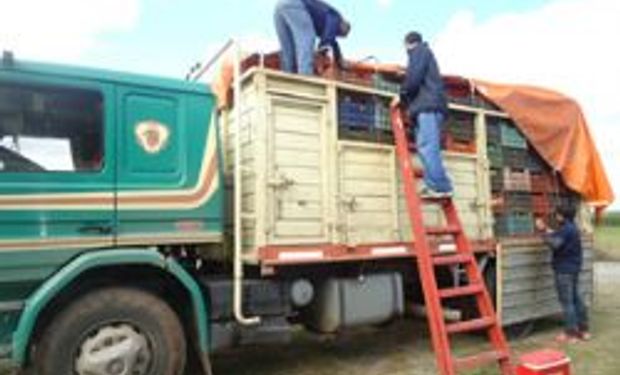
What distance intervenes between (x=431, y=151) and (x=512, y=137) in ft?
7.16

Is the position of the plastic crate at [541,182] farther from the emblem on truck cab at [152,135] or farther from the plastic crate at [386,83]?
the emblem on truck cab at [152,135]

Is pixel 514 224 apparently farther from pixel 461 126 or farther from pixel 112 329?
pixel 112 329

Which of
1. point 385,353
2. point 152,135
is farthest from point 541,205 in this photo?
point 152,135

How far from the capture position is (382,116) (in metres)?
7.66

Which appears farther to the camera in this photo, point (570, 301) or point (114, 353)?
point (570, 301)

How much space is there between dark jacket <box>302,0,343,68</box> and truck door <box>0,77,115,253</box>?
2.56 metres

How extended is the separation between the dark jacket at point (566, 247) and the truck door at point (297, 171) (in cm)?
329

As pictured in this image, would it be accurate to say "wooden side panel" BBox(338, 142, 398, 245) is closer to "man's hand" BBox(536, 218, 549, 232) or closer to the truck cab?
the truck cab

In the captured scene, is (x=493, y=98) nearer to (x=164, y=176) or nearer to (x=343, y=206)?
(x=343, y=206)

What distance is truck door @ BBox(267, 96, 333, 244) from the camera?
21.9 feet

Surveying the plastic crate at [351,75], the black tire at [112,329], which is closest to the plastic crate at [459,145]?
the plastic crate at [351,75]

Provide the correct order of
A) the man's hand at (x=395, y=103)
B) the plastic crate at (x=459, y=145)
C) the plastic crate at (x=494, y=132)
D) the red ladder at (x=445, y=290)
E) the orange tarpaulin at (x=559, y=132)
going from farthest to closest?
the orange tarpaulin at (x=559, y=132) < the plastic crate at (x=494, y=132) < the plastic crate at (x=459, y=145) < the man's hand at (x=395, y=103) < the red ladder at (x=445, y=290)

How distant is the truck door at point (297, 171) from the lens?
6.67m

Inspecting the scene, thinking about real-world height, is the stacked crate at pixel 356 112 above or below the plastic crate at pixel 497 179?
above
